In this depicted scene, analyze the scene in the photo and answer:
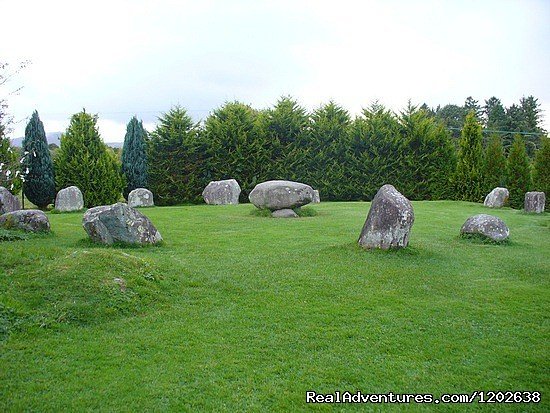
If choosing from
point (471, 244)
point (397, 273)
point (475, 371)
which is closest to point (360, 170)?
point (471, 244)

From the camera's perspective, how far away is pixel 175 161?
25.4m

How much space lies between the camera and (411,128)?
85.6ft

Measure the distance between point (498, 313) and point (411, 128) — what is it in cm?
2106

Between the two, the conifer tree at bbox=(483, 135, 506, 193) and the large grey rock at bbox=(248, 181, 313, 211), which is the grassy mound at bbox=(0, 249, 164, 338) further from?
the conifer tree at bbox=(483, 135, 506, 193)

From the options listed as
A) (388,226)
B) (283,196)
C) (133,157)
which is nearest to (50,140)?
(133,157)

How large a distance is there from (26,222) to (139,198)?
10988mm

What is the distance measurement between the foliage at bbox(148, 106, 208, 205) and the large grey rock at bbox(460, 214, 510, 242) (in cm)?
1638

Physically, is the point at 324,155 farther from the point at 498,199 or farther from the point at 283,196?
the point at 283,196

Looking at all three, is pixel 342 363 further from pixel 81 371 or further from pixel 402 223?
pixel 402 223

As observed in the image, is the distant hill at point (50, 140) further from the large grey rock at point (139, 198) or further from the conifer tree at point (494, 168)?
the conifer tree at point (494, 168)

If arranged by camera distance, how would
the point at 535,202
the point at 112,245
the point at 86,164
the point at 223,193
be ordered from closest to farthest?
1. the point at 112,245
2. the point at 535,202
3. the point at 86,164
4. the point at 223,193

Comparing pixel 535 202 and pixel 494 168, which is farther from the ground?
pixel 494 168

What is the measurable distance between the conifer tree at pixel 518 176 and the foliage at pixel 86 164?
20.1 m

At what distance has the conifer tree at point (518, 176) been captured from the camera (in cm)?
2423
